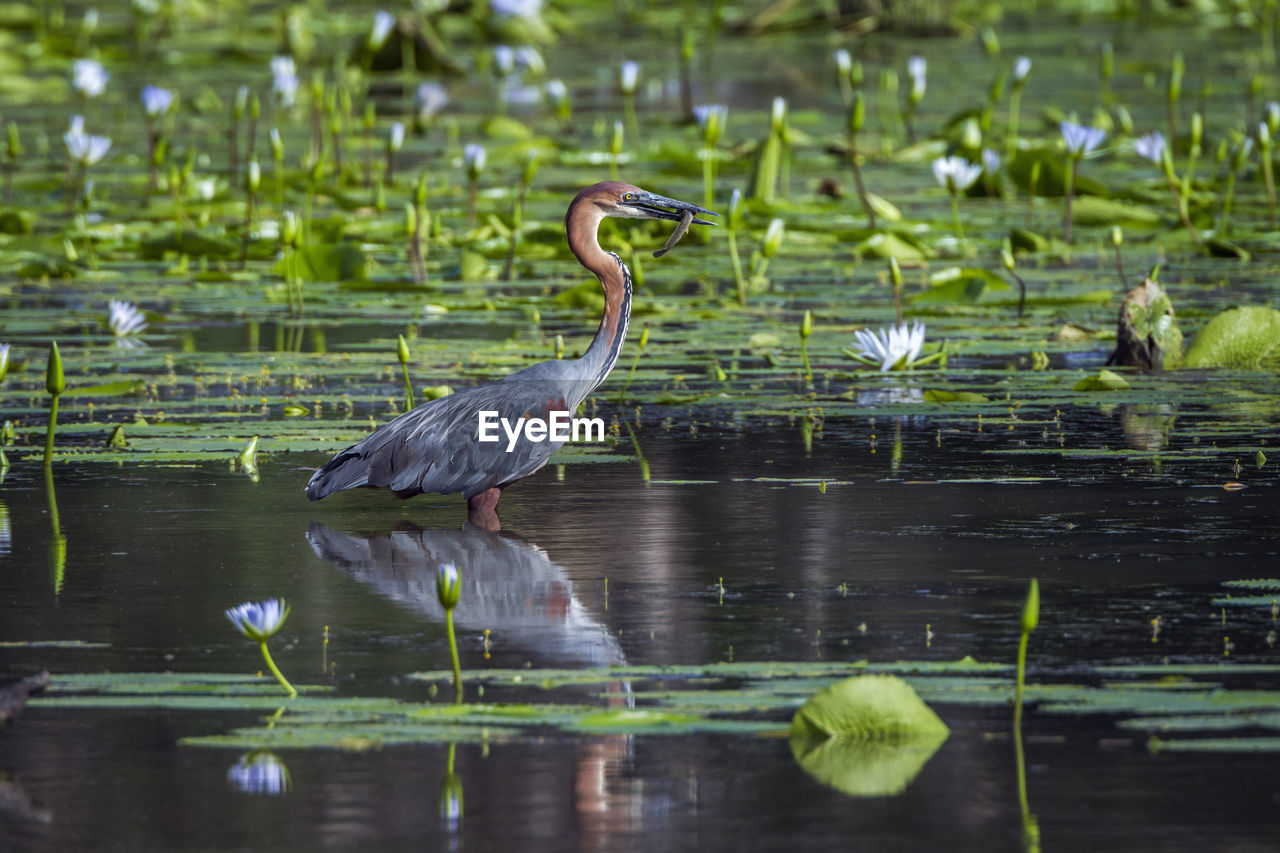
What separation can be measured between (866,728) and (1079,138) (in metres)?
7.07

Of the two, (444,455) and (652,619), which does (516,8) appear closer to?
(444,455)

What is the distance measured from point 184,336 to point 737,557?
476 cm

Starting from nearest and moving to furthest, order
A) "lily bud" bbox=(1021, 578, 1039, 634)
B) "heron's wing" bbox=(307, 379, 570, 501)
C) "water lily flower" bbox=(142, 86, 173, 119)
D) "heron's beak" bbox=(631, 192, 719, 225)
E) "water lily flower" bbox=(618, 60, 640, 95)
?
"lily bud" bbox=(1021, 578, 1039, 634), "heron's wing" bbox=(307, 379, 570, 501), "heron's beak" bbox=(631, 192, 719, 225), "water lily flower" bbox=(142, 86, 173, 119), "water lily flower" bbox=(618, 60, 640, 95)

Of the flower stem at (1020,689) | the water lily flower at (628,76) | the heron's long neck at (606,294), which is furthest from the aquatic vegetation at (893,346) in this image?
the water lily flower at (628,76)

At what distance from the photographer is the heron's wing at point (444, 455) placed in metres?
5.88

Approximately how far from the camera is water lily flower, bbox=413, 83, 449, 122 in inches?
655

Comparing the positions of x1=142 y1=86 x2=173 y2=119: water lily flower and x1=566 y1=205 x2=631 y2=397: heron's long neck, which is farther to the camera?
x1=142 y1=86 x2=173 y2=119: water lily flower

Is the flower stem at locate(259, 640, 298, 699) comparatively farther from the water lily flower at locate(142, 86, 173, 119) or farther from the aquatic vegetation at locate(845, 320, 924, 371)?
the water lily flower at locate(142, 86, 173, 119)

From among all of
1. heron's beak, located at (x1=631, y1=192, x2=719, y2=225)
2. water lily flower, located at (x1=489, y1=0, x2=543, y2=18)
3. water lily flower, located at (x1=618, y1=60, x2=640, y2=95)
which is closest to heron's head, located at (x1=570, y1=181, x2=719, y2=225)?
heron's beak, located at (x1=631, y1=192, x2=719, y2=225)

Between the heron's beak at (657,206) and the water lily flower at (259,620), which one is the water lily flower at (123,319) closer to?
the heron's beak at (657,206)

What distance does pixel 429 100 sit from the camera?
16.8 m

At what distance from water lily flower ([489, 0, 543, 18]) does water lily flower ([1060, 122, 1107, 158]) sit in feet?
52.0

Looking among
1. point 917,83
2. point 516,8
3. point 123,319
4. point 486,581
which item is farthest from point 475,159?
point 516,8

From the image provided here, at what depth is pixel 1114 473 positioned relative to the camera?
6262 millimetres
